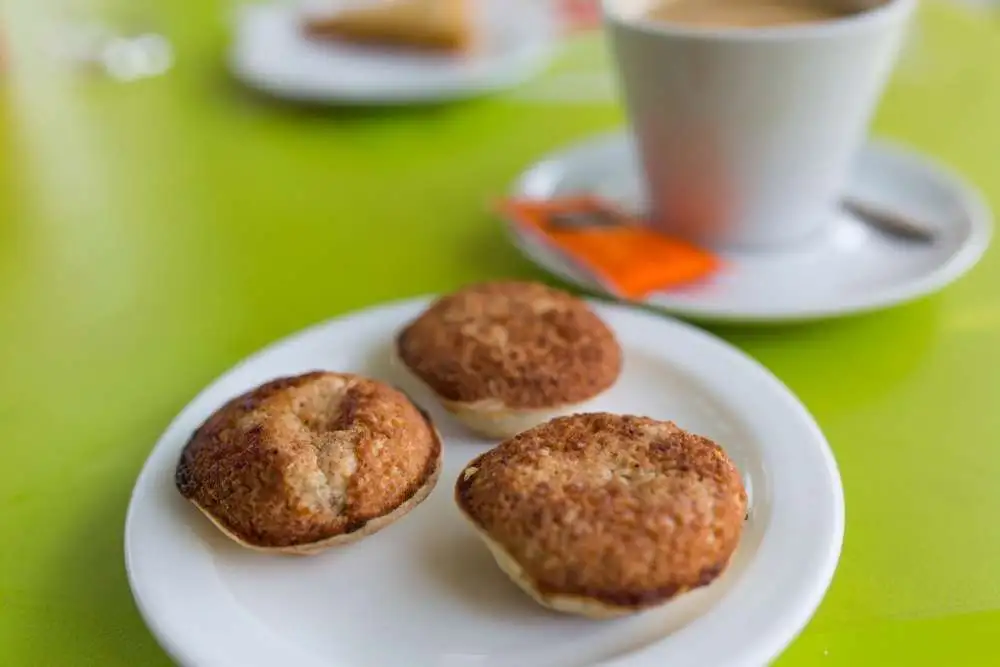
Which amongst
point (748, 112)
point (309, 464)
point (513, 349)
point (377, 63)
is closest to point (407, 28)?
point (377, 63)

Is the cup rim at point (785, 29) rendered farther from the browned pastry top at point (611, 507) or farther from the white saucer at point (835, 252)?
the browned pastry top at point (611, 507)

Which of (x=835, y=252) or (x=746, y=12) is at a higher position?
(x=746, y=12)

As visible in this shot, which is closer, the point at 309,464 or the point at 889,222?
the point at 309,464

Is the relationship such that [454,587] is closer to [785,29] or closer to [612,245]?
[612,245]

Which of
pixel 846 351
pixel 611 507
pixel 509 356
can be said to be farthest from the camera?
pixel 846 351

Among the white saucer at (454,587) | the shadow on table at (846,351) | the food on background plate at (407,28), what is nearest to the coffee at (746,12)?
the shadow on table at (846,351)

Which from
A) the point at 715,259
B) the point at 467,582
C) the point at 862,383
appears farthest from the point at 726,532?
the point at 715,259

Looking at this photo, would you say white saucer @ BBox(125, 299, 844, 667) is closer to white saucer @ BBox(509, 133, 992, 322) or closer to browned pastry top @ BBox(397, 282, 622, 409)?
browned pastry top @ BBox(397, 282, 622, 409)
